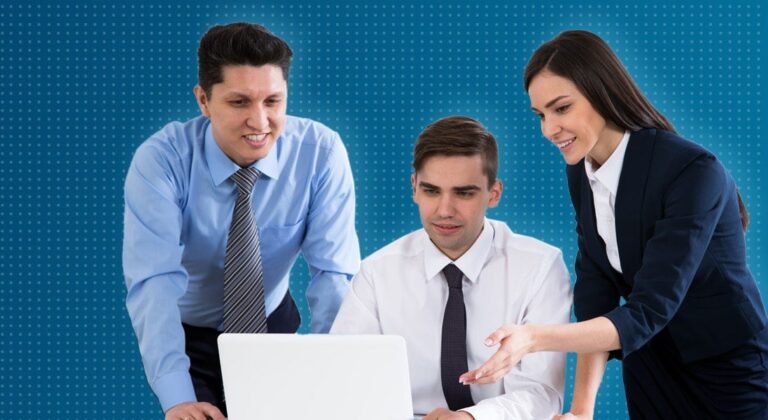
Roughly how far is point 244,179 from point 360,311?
623 millimetres

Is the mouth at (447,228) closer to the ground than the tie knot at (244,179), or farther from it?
closer to the ground

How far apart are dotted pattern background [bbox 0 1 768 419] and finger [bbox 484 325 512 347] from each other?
2.33m

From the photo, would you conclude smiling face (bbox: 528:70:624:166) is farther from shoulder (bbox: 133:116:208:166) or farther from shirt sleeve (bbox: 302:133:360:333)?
shoulder (bbox: 133:116:208:166)

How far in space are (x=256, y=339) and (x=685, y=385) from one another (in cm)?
117

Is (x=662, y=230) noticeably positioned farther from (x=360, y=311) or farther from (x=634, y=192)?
(x=360, y=311)

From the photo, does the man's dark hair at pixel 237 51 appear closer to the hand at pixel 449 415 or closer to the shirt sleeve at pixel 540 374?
the shirt sleeve at pixel 540 374

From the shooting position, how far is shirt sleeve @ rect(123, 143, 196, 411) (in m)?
2.55

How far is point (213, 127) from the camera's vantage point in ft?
9.49

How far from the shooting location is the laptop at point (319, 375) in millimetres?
1841

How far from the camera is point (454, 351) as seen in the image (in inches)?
99.0

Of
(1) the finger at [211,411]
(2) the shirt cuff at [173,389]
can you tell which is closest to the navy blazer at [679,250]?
(1) the finger at [211,411]

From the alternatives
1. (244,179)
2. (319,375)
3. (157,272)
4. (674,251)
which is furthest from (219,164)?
(674,251)

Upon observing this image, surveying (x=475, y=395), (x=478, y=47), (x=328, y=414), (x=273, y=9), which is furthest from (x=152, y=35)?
(x=328, y=414)

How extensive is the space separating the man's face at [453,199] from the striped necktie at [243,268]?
0.62 meters
